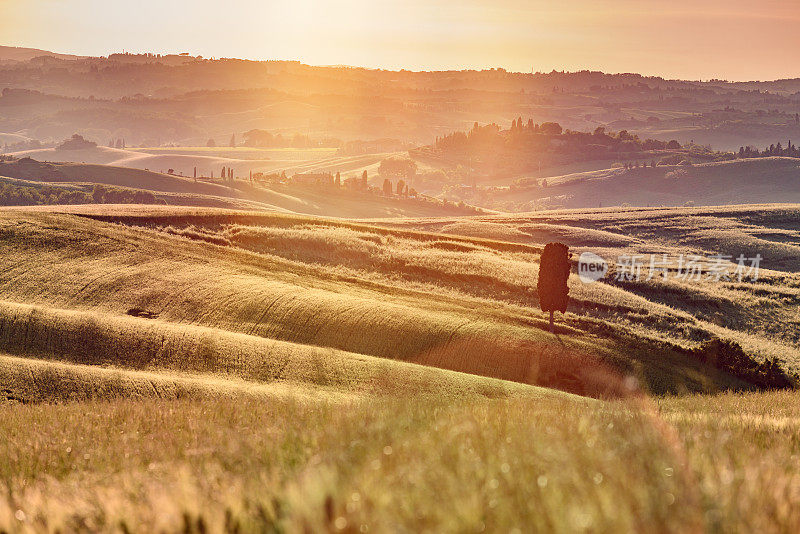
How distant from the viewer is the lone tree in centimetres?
5603

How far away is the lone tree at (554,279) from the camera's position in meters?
56.0

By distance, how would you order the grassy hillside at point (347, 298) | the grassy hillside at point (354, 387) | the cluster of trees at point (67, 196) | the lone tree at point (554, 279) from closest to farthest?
the grassy hillside at point (354, 387), the grassy hillside at point (347, 298), the lone tree at point (554, 279), the cluster of trees at point (67, 196)

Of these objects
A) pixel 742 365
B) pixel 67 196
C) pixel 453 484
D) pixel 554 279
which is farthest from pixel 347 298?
pixel 67 196

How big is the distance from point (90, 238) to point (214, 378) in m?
40.4

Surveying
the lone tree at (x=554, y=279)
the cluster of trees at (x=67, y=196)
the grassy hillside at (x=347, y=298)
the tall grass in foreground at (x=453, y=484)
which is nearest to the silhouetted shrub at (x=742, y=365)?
the grassy hillside at (x=347, y=298)

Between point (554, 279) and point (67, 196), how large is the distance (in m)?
163

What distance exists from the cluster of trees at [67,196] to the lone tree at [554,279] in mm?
148339

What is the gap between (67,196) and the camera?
7047 inches

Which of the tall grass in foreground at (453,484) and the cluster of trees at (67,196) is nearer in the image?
the tall grass in foreground at (453,484)

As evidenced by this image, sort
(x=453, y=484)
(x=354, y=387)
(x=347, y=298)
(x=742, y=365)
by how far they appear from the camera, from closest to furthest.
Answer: (x=453, y=484)
(x=354, y=387)
(x=742, y=365)
(x=347, y=298)

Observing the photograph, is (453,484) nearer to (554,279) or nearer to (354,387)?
Result: (354,387)

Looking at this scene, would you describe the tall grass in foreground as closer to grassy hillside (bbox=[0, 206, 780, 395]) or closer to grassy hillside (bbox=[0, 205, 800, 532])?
grassy hillside (bbox=[0, 205, 800, 532])

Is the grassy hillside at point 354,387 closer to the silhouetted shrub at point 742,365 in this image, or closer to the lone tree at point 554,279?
the silhouetted shrub at point 742,365

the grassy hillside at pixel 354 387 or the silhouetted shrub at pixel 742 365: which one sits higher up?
the grassy hillside at pixel 354 387
